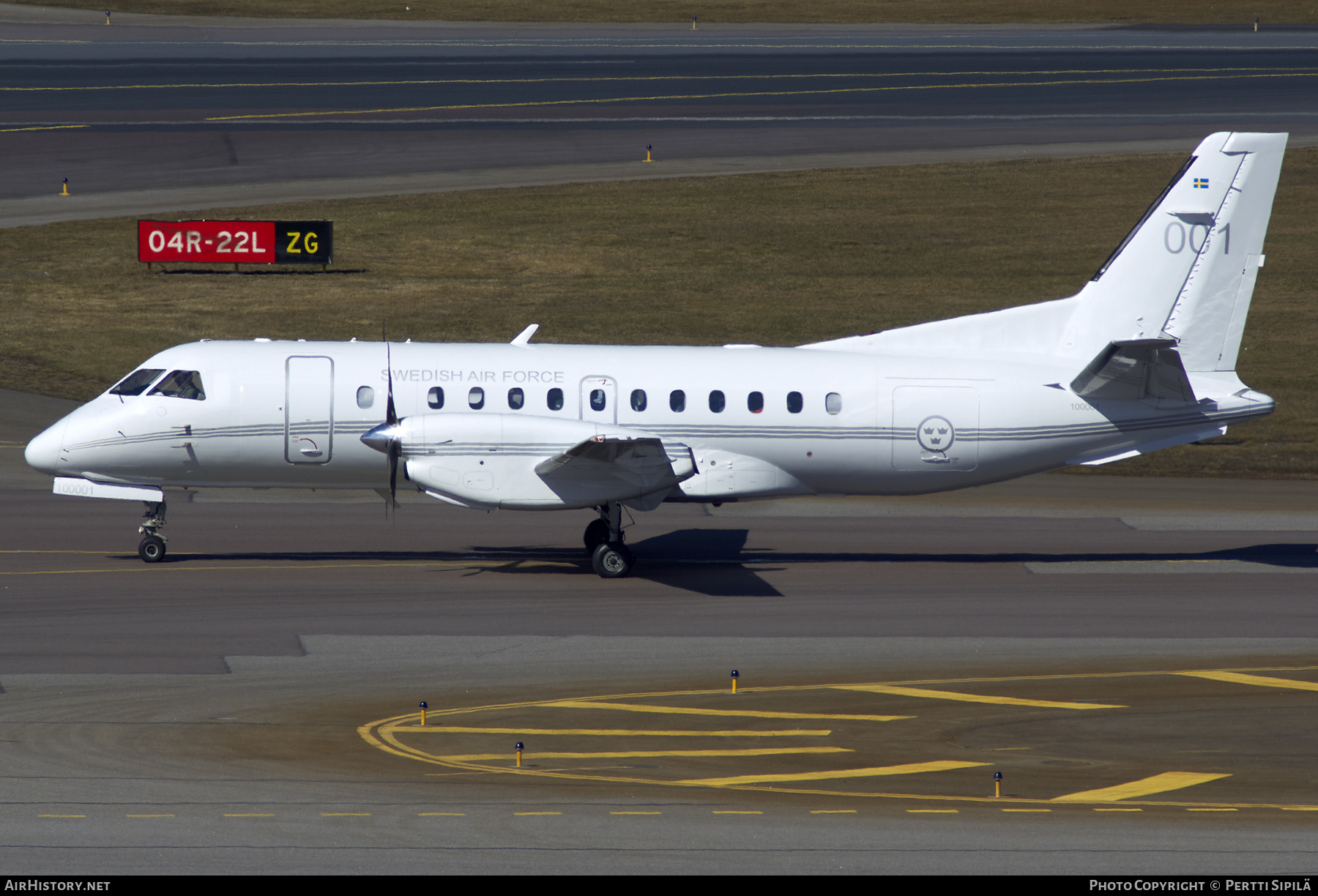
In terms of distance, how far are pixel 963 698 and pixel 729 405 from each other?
7.02m

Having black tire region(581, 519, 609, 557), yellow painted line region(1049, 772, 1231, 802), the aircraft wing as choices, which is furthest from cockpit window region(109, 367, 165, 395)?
yellow painted line region(1049, 772, 1231, 802)

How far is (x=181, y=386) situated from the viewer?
22.5m

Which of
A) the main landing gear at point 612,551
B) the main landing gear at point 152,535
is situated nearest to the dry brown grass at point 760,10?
the main landing gear at point 152,535

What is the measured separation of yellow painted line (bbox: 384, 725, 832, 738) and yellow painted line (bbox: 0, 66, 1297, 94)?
5311 cm

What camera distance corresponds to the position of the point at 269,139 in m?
55.3

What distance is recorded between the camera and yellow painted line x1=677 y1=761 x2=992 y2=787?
1439 centimetres

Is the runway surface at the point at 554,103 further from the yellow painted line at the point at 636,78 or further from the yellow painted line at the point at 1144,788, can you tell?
the yellow painted line at the point at 1144,788

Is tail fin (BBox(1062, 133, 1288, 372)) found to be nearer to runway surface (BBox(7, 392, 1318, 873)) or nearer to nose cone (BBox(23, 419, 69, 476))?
runway surface (BBox(7, 392, 1318, 873))

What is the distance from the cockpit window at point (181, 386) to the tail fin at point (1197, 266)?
13.8m

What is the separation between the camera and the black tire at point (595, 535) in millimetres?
22875

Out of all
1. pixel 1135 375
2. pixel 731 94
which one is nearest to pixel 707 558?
pixel 1135 375
